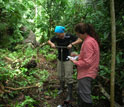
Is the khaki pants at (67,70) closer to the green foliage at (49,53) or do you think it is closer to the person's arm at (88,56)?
the person's arm at (88,56)

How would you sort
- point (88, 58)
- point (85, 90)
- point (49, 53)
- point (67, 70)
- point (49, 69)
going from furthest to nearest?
point (49, 53)
point (49, 69)
point (67, 70)
point (85, 90)
point (88, 58)

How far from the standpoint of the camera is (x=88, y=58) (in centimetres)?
230

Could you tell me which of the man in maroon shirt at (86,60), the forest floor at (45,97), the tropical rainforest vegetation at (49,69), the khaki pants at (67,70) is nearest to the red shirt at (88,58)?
the man in maroon shirt at (86,60)

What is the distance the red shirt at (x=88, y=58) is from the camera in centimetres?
231

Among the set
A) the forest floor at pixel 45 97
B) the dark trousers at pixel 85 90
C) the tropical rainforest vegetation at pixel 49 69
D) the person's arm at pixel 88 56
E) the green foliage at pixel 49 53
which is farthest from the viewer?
the green foliage at pixel 49 53

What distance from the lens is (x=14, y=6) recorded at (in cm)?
298

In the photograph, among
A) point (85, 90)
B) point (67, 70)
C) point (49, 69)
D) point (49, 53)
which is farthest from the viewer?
point (49, 53)

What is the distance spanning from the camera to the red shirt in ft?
7.57

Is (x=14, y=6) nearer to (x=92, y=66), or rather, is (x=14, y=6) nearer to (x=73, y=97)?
(x=92, y=66)

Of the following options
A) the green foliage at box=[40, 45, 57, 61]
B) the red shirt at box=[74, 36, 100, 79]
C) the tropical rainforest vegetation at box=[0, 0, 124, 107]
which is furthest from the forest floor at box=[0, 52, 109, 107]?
the green foliage at box=[40, 45, 57, 61]

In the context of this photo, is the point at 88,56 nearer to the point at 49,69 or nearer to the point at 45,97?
the point at 45,97

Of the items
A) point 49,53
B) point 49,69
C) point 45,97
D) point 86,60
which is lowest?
point 45,97

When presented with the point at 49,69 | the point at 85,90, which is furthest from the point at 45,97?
the point at 49,69

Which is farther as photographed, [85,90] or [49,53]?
[49,53]
